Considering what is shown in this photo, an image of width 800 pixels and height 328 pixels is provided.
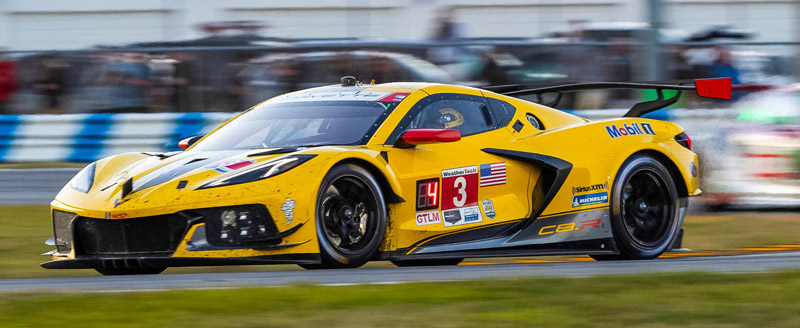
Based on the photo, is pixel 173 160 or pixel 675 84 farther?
pixel 675 84

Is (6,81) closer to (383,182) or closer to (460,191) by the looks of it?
(460,191)

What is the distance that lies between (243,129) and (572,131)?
1.99 metres

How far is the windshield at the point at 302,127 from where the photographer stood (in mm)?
7039

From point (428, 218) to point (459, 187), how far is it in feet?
0.91

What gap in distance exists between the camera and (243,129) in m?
7.49

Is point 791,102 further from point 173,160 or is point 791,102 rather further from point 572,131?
point 173,160

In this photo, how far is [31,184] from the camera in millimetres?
12875

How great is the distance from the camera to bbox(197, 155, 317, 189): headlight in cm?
624

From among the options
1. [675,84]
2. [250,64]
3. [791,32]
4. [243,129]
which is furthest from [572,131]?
[791,32]

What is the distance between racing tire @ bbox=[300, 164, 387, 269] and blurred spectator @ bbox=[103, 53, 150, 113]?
8.00m

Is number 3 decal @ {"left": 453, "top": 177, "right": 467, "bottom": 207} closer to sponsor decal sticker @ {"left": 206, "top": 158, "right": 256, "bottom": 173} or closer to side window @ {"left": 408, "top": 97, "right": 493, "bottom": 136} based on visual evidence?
side window @ {"left": 408, "top": 97, "right": 493, "bottom": 136}

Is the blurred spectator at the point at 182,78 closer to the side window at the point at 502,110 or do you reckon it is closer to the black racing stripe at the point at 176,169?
the side window at the point at 502,110

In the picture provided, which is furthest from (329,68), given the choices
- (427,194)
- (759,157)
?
(427,194)

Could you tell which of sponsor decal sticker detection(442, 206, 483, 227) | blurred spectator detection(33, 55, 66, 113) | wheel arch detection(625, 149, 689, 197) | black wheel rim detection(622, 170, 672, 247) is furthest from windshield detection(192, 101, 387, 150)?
blurred spectator detection(33, 55, 66, 113)
